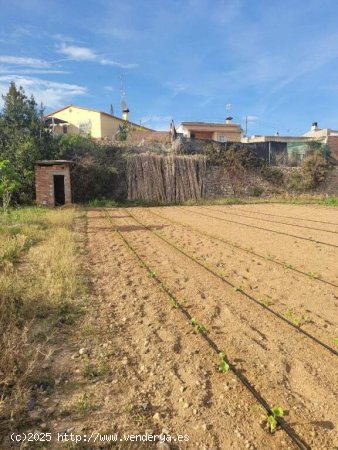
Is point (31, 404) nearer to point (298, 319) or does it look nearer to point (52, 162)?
point (298, 319)

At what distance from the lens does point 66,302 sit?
183 inches

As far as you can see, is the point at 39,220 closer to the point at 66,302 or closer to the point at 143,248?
the point at 143,248

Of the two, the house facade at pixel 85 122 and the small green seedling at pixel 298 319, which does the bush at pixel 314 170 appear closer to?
the house facade at pixel 85 122

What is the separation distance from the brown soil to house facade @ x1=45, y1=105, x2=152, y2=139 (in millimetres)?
28803

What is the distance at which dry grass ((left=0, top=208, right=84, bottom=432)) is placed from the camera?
2.85 meters

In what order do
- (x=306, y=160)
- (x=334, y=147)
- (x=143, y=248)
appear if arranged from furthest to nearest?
(x=334, y=147) < (x=306, y=160) < (x=143, y=248)

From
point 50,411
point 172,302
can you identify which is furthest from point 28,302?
point 50,411

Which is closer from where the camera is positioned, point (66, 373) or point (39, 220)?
point (66, 373)

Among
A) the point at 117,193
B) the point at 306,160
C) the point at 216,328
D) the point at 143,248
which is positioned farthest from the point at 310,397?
the point at 306,160

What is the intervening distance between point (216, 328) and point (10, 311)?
2.32 metres

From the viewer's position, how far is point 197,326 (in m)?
3.96

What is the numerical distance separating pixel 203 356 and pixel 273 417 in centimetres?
98

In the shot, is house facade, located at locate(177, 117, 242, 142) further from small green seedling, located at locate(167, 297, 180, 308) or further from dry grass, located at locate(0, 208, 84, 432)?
small green seedling, located at locate(167, 297, 180, 308)

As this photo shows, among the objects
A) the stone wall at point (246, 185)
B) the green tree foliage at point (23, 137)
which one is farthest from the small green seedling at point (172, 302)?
the stone wall at point (246, 185)
